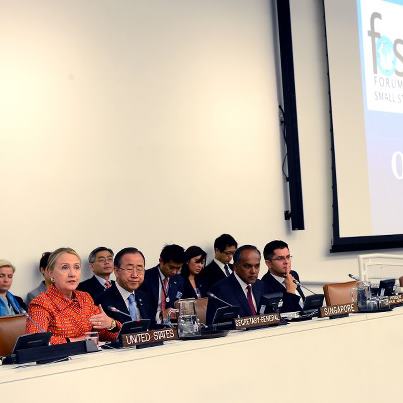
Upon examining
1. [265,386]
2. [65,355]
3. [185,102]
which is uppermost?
[185,102]

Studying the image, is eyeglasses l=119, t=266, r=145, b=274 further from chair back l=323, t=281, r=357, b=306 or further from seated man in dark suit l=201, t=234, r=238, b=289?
seated man in dark suit l=201, t=234, r=238, b=289

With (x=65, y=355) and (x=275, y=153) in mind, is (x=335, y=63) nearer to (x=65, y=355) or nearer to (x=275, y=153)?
(x=275, y=153)

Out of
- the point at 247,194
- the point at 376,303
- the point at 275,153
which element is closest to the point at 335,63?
the point at 275,153

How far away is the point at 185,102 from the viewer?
6562 millimetres

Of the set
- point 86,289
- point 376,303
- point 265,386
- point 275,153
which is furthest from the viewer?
point 275,153

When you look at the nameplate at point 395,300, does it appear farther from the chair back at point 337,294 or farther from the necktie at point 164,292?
the necktie at point 164,292

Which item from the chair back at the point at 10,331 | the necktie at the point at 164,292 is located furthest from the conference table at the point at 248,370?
the necktie at the point at 164,292

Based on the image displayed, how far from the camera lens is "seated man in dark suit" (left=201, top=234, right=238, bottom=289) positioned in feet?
21.2

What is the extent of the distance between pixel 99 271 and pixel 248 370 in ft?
9.04

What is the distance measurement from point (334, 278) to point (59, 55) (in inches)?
129

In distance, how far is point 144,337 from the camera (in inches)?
118

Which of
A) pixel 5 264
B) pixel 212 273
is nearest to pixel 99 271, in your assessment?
pixel 5 264

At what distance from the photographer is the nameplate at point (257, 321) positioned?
11.0 ft

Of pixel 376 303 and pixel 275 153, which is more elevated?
pixel 275 153
